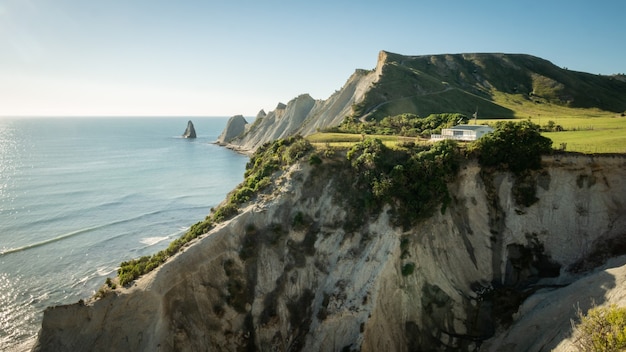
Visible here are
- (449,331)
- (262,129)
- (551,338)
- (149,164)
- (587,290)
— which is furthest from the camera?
(262,129)

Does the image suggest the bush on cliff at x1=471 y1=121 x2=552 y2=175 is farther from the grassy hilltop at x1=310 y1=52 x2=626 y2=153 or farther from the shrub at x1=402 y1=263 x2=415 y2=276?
the shrub at x1=402 y1=263 x2=415 y2=276

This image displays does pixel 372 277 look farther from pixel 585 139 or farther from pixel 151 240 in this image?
pixel 151 240

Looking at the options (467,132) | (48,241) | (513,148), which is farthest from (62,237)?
(513,148)

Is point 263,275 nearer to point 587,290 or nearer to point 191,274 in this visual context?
point 191,274

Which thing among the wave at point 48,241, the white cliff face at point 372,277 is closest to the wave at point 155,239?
the wave at point 48,241

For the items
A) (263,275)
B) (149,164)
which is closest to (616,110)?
(263,275)

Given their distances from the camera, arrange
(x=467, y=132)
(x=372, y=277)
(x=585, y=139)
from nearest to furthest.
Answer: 1. (x=372, y=277)
2. (x=585, y=139)
3. (x=467, y=132)
